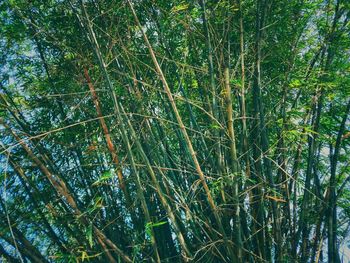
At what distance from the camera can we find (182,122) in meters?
2.78

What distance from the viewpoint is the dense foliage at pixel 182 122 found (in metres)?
2.73

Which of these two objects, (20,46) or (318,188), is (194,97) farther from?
(20,46)

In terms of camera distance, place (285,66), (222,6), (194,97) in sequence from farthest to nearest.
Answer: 1. (194,97)
2. (285,66)
3. (222,6)

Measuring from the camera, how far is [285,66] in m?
→ 3.20

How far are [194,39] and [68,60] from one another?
1111 millimetres

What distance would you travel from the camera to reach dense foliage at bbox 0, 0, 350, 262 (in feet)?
8.96

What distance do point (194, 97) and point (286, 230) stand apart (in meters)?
1.43

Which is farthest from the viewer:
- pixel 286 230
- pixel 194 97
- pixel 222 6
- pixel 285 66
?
pixel 194 97

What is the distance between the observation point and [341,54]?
10.5ft

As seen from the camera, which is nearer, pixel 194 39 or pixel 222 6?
pixel 222 6

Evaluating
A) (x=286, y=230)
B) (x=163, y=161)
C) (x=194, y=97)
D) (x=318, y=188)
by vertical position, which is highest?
(x=194, y=97)

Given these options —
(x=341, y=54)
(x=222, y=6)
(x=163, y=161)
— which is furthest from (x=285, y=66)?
(x=163, y=161)

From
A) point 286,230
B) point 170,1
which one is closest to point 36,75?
point 170,1

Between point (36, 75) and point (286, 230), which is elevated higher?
point (36, 75)
